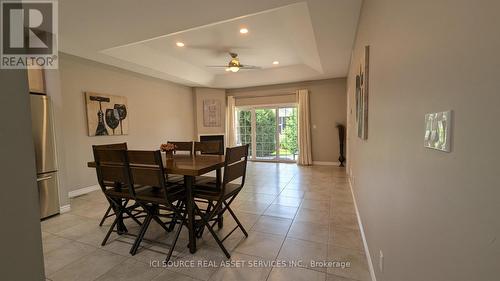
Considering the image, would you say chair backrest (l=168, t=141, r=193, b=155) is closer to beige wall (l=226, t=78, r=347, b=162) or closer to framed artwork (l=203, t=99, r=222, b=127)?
framed artwork (l=203, t=99, r=222, b=127)

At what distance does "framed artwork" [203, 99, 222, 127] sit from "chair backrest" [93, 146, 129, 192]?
5228 mm

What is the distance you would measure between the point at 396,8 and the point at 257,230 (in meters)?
2.27

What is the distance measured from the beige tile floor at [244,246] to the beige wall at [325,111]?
303 centimetres

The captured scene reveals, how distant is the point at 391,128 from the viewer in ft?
4.14

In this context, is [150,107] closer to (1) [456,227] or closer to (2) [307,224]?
(2) [307,224]

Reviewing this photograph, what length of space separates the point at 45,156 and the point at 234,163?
269 centimetres

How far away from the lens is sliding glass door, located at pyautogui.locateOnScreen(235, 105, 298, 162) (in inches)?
272

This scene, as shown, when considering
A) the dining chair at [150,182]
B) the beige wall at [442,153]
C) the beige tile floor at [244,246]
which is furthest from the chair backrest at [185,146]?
the beige wall at [442,153]

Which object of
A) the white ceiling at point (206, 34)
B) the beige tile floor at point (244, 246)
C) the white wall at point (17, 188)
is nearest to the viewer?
the white wall at point (17, 188)

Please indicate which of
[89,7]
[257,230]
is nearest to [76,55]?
[89,7]

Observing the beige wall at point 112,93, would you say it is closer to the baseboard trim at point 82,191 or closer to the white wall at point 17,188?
the baseboard trim at point 82,191

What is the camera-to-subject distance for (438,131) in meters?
0.70

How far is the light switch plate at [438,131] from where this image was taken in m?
0.64

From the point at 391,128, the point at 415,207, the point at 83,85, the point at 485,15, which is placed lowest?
the point at 415,207
